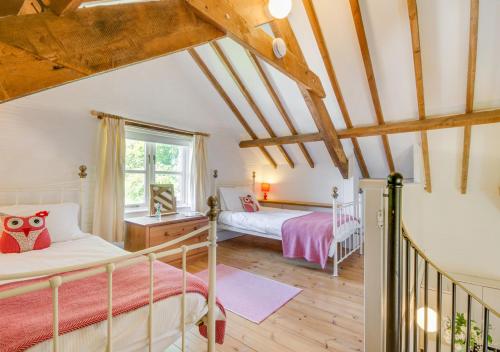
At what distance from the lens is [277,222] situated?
3.73 metres

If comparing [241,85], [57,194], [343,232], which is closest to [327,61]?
[241,85]

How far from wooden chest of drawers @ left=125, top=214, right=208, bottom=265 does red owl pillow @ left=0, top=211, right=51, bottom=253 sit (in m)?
0.98

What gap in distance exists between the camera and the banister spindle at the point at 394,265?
3.49 feet

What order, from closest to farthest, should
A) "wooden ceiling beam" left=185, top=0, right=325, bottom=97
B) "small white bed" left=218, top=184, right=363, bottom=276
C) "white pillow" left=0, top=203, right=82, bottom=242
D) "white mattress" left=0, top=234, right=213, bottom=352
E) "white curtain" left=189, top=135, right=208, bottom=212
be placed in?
"white mattress" left=0, top=234, right=213, bottom=352 → "wooden ceiling beam" left=185, top=0, right=325, bottom=97 → "white pillow" left=0, top=203, right=82, bottom=242 → "small white bed" left=218, top=184, right=363, bottom=276 → "white curtain" left=189, top=135, right=208, bottom=212

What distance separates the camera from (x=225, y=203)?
4617 millimetres

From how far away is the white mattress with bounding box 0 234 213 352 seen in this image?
1.03 metres

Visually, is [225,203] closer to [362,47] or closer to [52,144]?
[52,144]

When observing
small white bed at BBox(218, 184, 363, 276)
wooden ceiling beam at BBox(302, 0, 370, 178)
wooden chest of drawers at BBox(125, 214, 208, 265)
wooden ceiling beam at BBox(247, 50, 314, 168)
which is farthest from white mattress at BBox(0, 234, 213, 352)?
wooden ceiling beam at BBox(302, 0, 370, 178)

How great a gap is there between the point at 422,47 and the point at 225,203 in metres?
3.53

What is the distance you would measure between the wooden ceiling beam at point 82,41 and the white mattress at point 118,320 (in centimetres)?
102

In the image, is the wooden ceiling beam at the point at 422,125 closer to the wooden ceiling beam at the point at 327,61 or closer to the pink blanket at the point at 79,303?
the wooden ceiling beam at the point at 327,61

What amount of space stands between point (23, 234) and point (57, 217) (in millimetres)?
375

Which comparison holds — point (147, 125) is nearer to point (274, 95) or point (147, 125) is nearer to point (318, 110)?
point (274, 95)

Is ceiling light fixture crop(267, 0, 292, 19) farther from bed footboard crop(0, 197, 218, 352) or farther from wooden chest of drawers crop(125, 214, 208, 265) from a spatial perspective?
wooden chest of drawers crop(125, 214, 208, 265)
